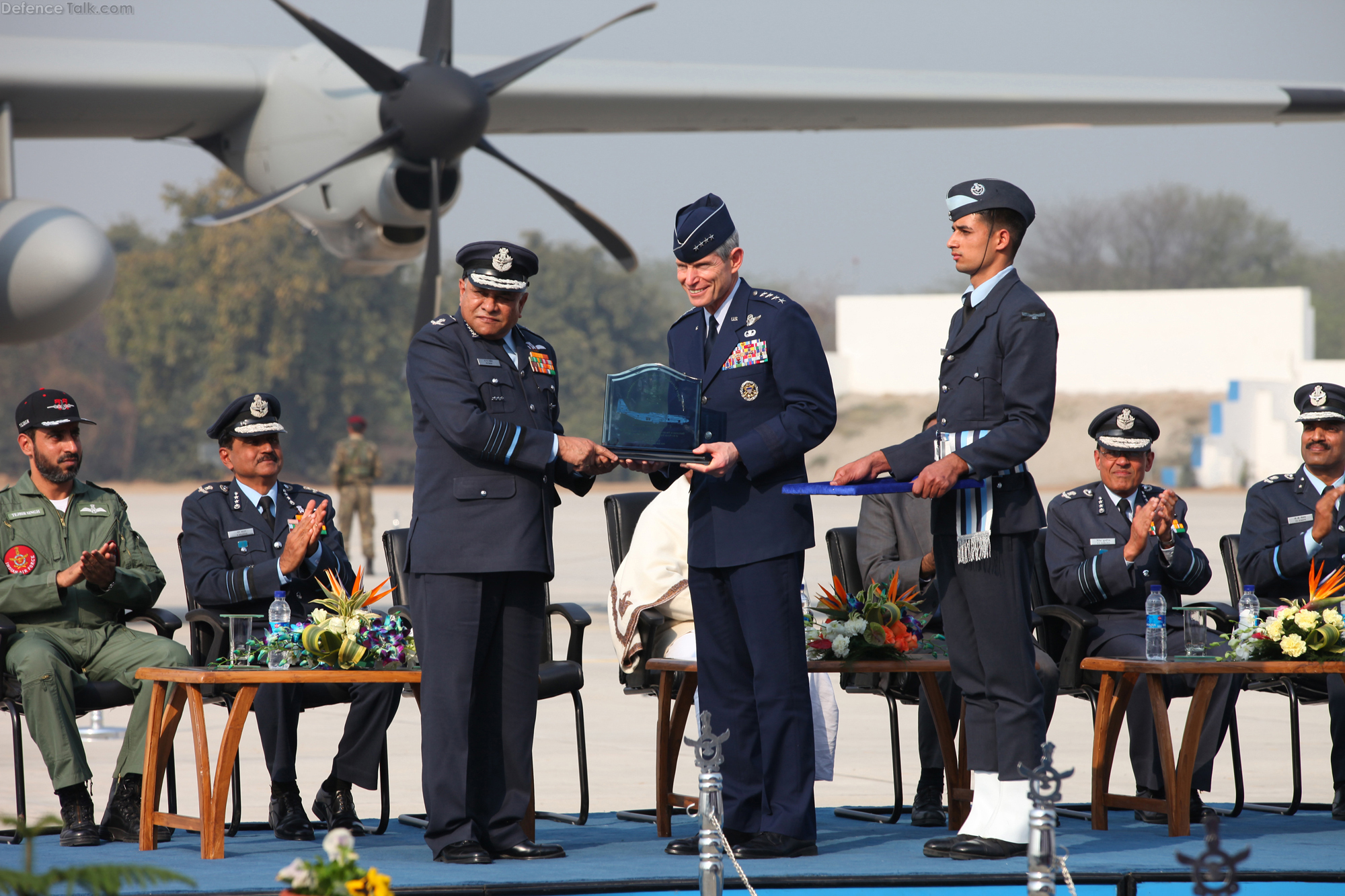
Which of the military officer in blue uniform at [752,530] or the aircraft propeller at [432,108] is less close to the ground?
the aircraft propeller at [432,108]

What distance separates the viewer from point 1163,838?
15.5 ft

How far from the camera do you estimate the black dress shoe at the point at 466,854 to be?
4.27 meters

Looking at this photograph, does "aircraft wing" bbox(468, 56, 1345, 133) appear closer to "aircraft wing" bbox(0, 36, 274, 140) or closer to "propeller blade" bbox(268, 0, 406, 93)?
"propeller blade" bbox(268, 0, 406, 93)

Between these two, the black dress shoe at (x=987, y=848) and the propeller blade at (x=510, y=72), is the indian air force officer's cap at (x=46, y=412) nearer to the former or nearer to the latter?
the black dress shoe at (x=987, y=848)

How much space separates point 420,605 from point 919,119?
11943 millimetres

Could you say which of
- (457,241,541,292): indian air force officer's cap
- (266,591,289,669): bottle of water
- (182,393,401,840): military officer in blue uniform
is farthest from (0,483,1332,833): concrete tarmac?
(182,393,401,840): military officer in blue uniform

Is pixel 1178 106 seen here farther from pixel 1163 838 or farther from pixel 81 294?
pixel 1163 838

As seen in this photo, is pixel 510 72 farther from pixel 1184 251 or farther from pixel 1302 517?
pixel 1184 251

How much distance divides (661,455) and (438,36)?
9653 millimetres

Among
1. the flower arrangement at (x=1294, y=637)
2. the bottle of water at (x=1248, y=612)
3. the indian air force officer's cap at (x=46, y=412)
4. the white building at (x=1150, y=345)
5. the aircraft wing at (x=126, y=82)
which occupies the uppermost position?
the white building at (x=1150, y=345)

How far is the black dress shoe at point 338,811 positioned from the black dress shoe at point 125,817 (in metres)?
0.52

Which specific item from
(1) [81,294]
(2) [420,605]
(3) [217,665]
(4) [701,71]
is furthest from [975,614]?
(4) [701,71]

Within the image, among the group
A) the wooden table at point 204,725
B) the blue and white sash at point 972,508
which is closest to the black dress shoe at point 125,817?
the wooden table at point 204,725

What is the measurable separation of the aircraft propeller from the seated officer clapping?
6713 mm
